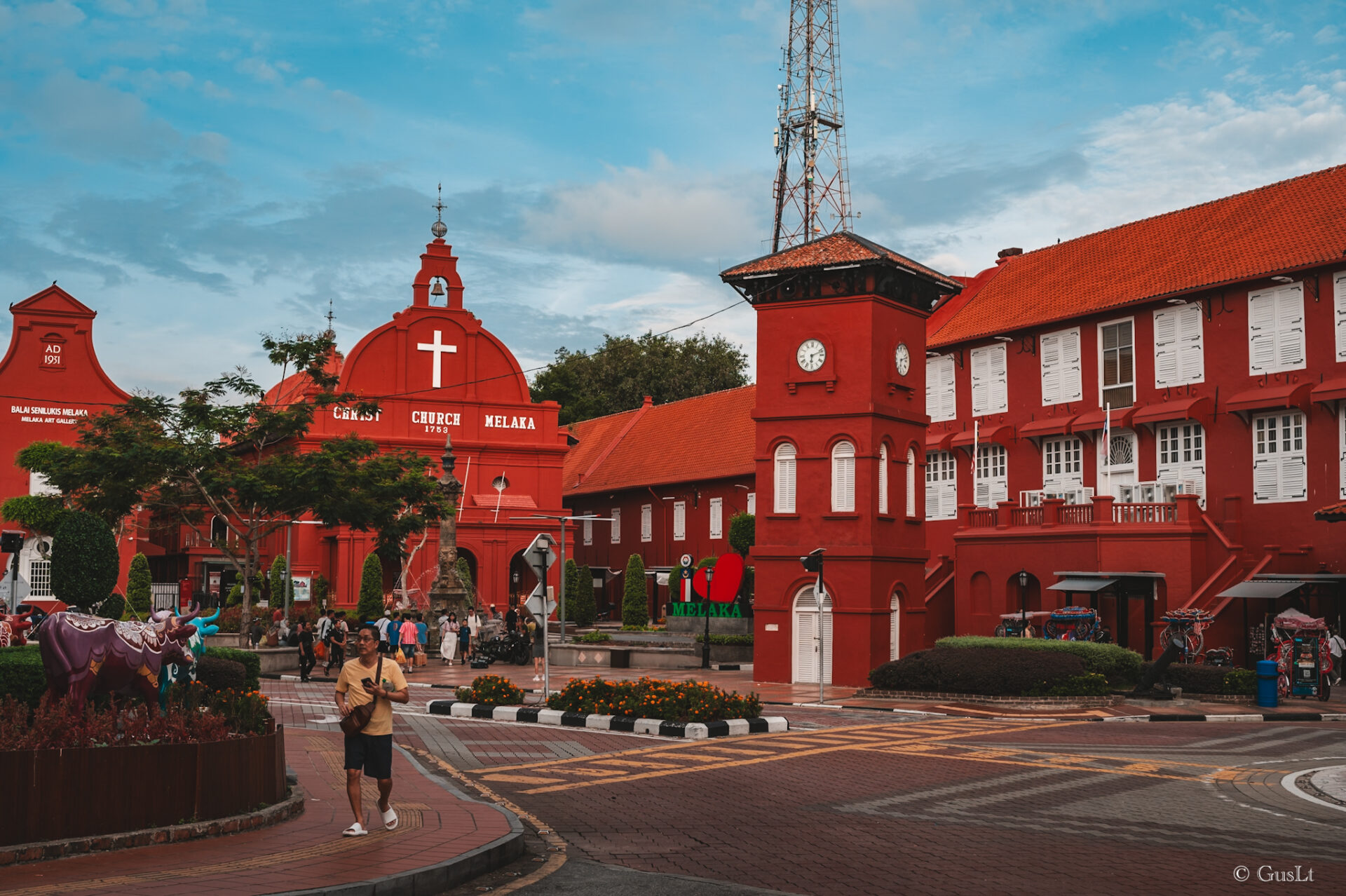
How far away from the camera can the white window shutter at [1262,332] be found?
32500mm

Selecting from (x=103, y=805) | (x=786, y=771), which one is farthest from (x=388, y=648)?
(x=103, y=805)

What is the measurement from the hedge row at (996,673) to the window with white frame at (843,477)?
5023mm

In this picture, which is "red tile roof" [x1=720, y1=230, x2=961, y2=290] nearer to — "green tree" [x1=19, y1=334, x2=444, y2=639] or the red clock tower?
the red clock tower

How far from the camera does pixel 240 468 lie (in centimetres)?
3291

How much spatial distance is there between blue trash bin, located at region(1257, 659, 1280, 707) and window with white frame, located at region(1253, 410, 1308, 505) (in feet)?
29.0

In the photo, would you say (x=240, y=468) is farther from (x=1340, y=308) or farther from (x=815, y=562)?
(x=1340, y=308)

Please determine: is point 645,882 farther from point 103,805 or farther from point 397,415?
point 397,415

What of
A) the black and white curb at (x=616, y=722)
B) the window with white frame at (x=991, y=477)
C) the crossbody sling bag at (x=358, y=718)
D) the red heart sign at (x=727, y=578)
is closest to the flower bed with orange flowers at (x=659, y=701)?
the black and white curb at (x=616, y=722)

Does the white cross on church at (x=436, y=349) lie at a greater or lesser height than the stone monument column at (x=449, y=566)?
greater

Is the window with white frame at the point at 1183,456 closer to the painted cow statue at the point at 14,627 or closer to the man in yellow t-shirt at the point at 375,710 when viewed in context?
the painted cow statue at the point at 14,627

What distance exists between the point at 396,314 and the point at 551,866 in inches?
1775

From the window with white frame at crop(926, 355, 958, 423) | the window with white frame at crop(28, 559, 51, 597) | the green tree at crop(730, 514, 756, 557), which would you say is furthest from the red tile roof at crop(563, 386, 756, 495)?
the window with white frame at crop(28, 559, 51, 597)

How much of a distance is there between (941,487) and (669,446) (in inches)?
746

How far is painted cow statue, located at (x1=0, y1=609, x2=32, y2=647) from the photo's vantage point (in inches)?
666
